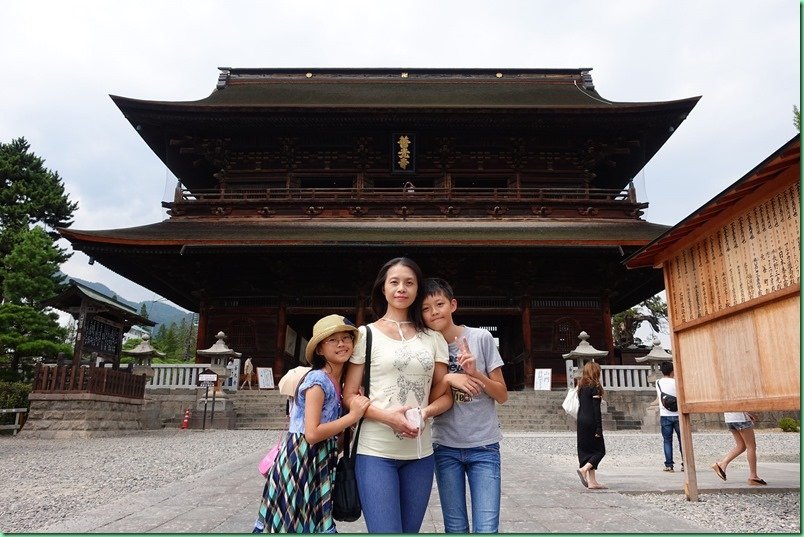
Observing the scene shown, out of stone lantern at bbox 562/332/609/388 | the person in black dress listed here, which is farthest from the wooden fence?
stone lantern at bbox 562/332/609/388

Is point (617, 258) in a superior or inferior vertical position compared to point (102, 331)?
superior

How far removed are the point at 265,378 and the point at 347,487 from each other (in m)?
13.6

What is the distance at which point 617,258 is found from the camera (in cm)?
1502

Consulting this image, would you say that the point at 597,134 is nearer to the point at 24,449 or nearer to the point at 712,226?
the point at 712,226

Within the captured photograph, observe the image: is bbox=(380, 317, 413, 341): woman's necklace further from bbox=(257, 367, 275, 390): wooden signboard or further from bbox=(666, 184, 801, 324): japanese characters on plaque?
bbox=(257, 367, 275, 390): wooden signboard

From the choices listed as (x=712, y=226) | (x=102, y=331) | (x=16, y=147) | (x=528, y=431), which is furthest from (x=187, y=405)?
(x=16, y=147)

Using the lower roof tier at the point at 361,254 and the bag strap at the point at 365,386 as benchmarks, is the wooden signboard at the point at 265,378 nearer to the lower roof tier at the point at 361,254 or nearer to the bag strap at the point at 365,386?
the lower roof tier at the point at 361,254

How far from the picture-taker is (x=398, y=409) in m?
2.32

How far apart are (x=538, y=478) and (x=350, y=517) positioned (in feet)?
14.5

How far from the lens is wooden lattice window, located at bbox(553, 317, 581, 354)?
51.4ft

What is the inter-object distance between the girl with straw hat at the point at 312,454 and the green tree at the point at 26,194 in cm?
3194

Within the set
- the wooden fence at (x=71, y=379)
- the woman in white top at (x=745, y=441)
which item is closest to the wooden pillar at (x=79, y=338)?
the wooden fence at (x=71, y=379)

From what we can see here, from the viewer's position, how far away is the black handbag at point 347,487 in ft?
7.76

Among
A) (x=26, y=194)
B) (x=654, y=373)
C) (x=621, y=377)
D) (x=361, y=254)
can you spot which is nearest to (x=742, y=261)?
(x=654, y=373)
